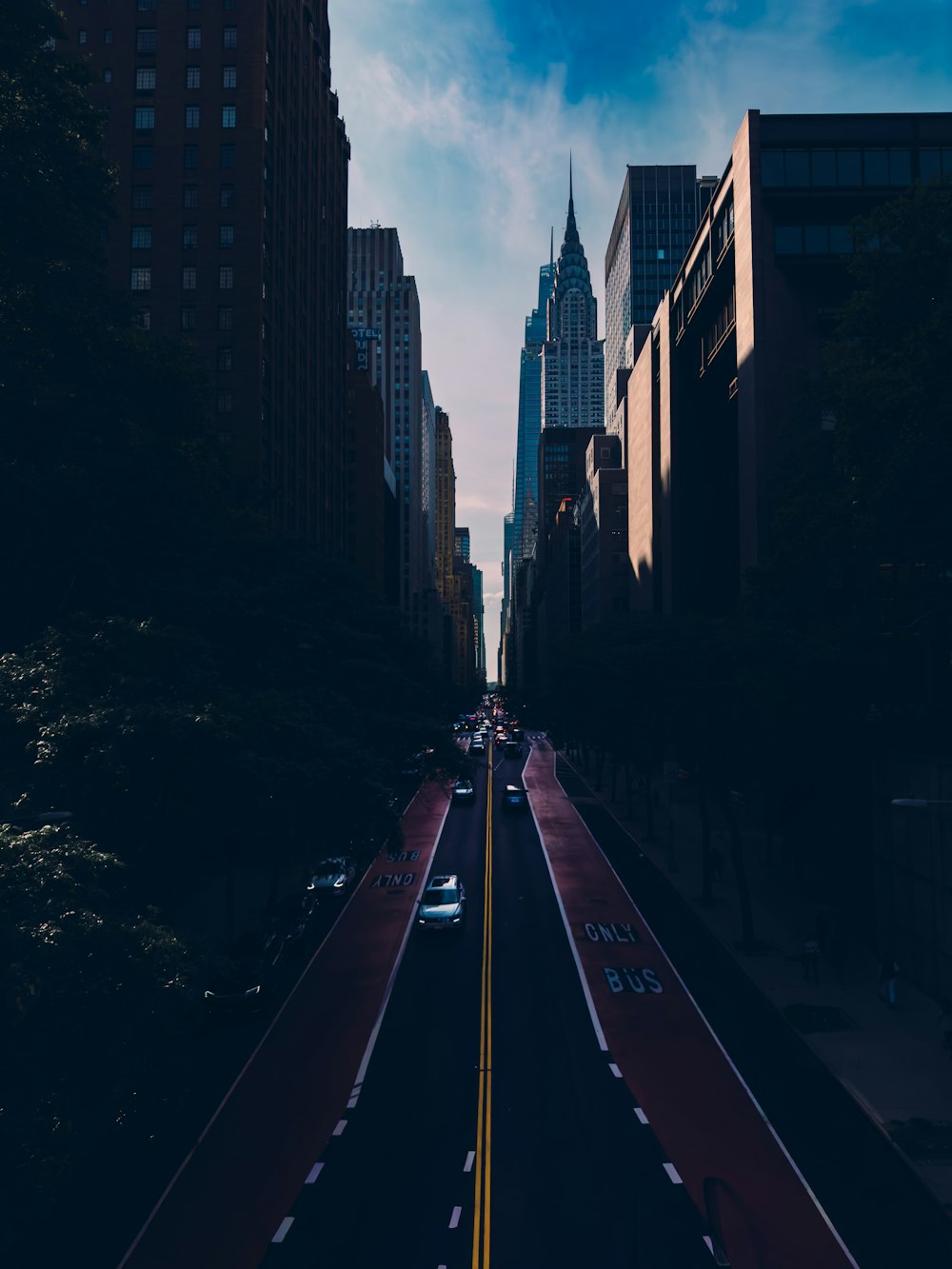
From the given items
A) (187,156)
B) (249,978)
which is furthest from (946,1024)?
(187,156)

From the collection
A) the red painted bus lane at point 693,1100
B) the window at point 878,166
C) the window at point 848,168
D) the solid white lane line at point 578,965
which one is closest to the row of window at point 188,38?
the window at point 848,168

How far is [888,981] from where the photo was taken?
22812mm

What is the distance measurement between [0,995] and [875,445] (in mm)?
23556

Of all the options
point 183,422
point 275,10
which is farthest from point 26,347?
point 275,10

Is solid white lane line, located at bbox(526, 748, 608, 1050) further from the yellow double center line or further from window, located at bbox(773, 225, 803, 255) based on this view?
window, located at bbox(773, 225, 803, 255)

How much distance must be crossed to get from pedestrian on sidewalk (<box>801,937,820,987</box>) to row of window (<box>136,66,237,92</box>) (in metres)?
64.6

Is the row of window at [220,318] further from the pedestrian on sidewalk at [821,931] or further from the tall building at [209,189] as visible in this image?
the pedestrian on sidewalk at [821,931]

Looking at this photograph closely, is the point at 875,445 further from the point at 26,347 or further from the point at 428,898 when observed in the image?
the point at 26,347

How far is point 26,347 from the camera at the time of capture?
22.8 m

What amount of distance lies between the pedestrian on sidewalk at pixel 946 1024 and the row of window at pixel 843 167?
41.4m

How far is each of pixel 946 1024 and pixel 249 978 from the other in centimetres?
1797

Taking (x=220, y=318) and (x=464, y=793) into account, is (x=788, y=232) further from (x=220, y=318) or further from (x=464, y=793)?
(x=464, y=793)

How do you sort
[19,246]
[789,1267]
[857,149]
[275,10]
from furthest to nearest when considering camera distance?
[275,10], [857,149], [19,246], [789,1267]

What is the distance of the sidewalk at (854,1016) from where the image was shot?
16.4m
